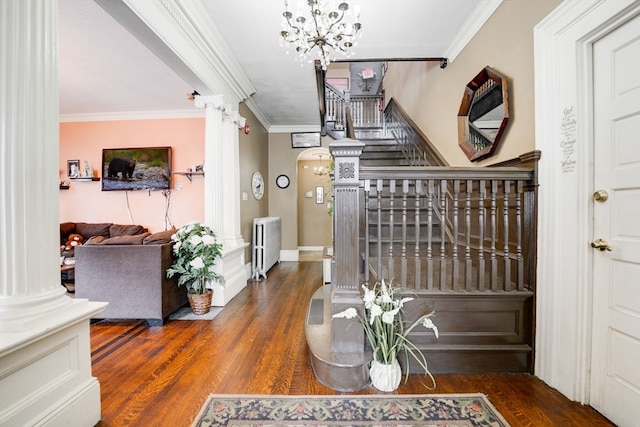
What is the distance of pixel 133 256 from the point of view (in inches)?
102

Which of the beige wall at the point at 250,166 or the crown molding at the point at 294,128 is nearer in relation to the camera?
the beige wall at the point at 250,166

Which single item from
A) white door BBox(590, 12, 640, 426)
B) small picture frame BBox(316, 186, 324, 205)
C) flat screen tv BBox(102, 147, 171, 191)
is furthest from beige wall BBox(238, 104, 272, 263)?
white door BBox(590, 12, 640, 426)

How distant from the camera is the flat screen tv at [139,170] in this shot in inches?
192

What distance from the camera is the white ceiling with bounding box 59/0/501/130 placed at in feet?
7.97

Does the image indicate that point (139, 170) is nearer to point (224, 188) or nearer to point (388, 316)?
point (224, 188)

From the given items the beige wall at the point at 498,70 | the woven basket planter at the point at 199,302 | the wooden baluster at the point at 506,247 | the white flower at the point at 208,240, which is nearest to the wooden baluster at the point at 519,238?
the wooden baluster at the point at 506,247

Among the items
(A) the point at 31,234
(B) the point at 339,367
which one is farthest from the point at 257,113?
(B) the point at 339,367

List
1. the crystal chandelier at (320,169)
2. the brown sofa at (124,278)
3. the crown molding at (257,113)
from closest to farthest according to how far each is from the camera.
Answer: the brown sofa at (124,278)
the crown molding at (257,113)
the crystal chandelier at (320,169)

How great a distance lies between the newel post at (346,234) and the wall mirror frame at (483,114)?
51.4 inches

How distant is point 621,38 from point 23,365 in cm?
314

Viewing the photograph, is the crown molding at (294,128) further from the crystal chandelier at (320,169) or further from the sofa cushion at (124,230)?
the sofa cushion at (124,230)

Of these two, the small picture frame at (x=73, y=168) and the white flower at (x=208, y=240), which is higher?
the small picture frame at (x=73, y=168)

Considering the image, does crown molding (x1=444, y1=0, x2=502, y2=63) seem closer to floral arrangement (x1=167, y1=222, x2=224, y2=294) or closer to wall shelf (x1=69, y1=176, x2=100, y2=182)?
floral arrangement (x1=167, y1=222, x2=224, y2=294)

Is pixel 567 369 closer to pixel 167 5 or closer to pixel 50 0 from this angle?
pixel 50 0
